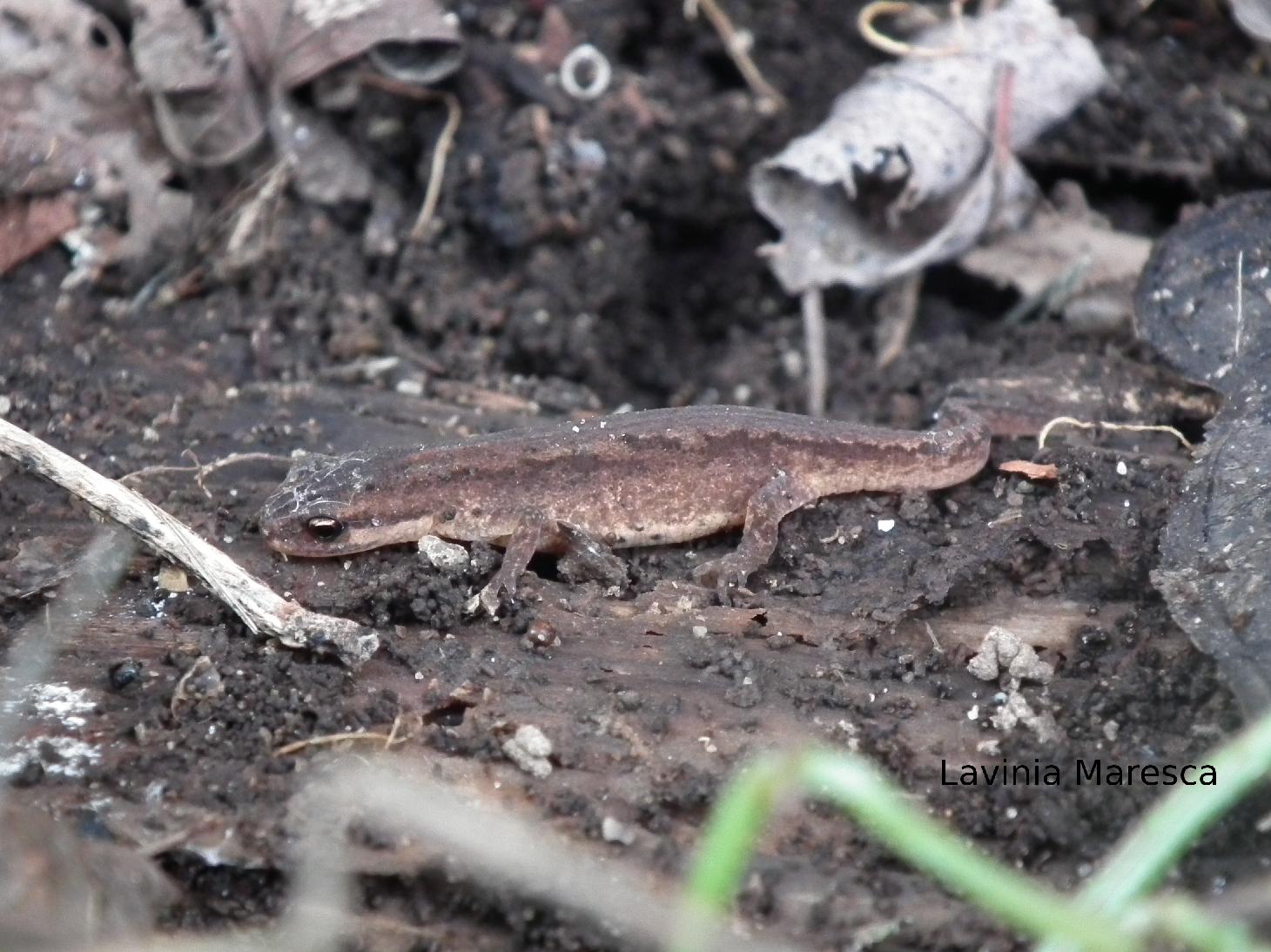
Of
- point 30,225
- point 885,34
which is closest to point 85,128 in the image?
point 30,225

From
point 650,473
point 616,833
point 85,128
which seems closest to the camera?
point 616,833

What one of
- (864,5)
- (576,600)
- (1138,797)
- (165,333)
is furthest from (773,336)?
(1138,797)

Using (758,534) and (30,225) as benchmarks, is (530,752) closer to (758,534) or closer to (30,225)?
(758,534)

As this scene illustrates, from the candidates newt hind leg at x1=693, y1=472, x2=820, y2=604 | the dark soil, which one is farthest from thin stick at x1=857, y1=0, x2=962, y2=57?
newt hind leg at x1=693, y1=472, x2=820, y2=604

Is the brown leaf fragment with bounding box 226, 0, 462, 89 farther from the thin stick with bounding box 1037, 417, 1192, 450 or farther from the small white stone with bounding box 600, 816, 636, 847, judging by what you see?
the small white stone with bounding box 600, 816, 636, 847

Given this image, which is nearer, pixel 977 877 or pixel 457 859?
pixel 977 877

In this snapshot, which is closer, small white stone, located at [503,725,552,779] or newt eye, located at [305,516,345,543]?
small white stone, located at [503,725,552,779]
